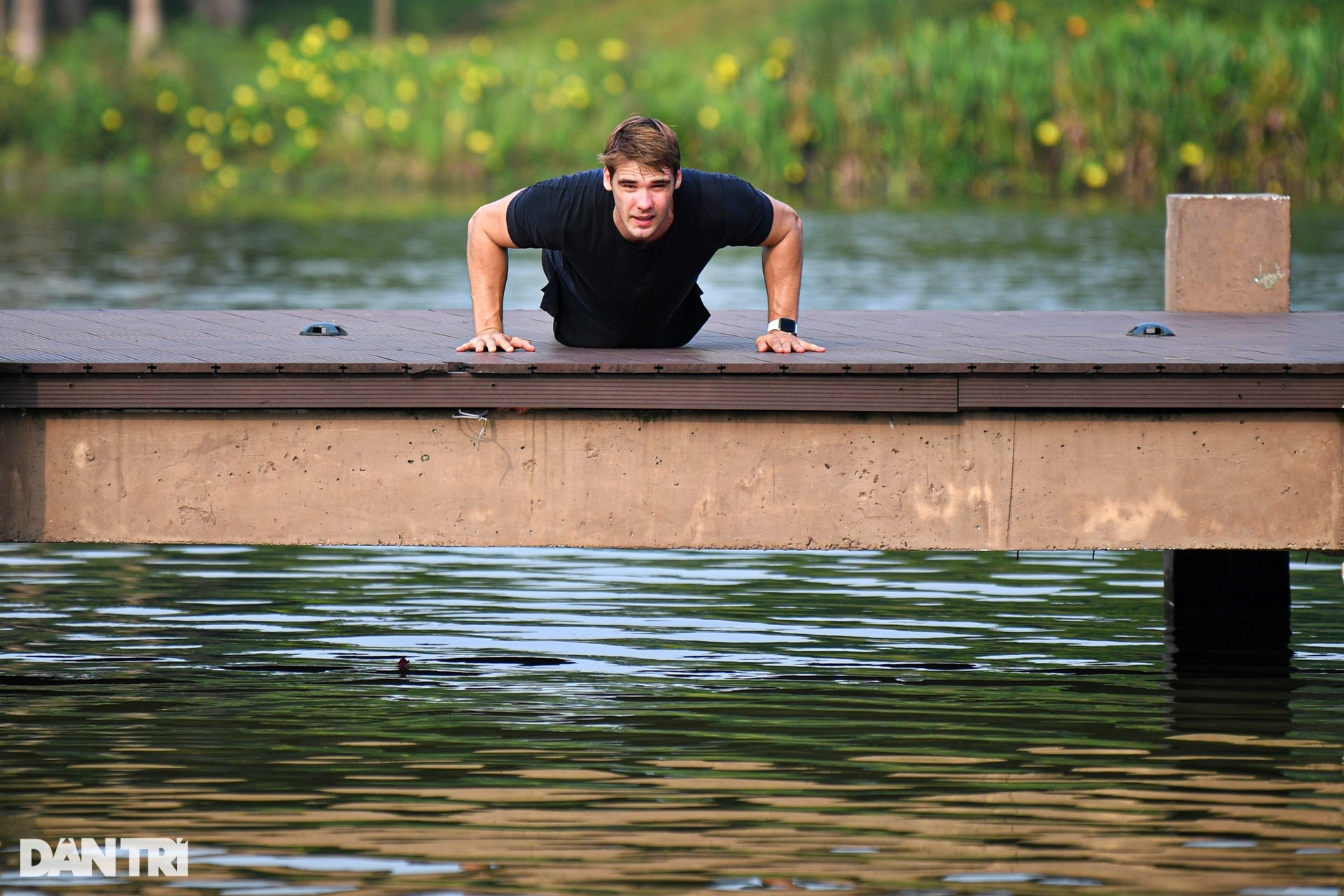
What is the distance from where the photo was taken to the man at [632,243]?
717 centimetres

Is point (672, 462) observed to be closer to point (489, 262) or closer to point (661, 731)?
point (661, 731)

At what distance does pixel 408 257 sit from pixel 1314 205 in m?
10.6

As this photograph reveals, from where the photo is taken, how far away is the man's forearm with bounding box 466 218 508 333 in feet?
A: 24.7

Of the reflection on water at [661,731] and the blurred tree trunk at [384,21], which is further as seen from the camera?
the blurred tree trunk at [384,21]

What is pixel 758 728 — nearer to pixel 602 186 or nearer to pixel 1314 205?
pixel 602 186

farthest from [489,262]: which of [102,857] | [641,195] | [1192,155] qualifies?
[1192,155]

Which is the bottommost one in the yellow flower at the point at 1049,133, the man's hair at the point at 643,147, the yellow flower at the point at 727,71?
the man's hair at the point at 643,147

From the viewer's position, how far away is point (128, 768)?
6.67 m

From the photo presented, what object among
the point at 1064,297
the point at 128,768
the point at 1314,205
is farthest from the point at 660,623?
the point at 1314,205

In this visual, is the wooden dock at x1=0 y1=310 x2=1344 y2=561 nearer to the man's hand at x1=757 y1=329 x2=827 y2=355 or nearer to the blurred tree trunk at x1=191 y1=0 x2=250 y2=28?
the man's hand at x1=757 y1=329 x2=827 y2=355

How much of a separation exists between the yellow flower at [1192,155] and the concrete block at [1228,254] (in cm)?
1753

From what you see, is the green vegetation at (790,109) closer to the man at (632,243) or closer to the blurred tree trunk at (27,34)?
the blurred tree trunk at (27,34)

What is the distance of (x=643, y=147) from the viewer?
7.07 metres

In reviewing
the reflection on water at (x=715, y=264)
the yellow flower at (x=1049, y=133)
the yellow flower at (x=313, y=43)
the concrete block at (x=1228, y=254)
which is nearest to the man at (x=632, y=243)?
the concrete block at (x=1228, y=254)
